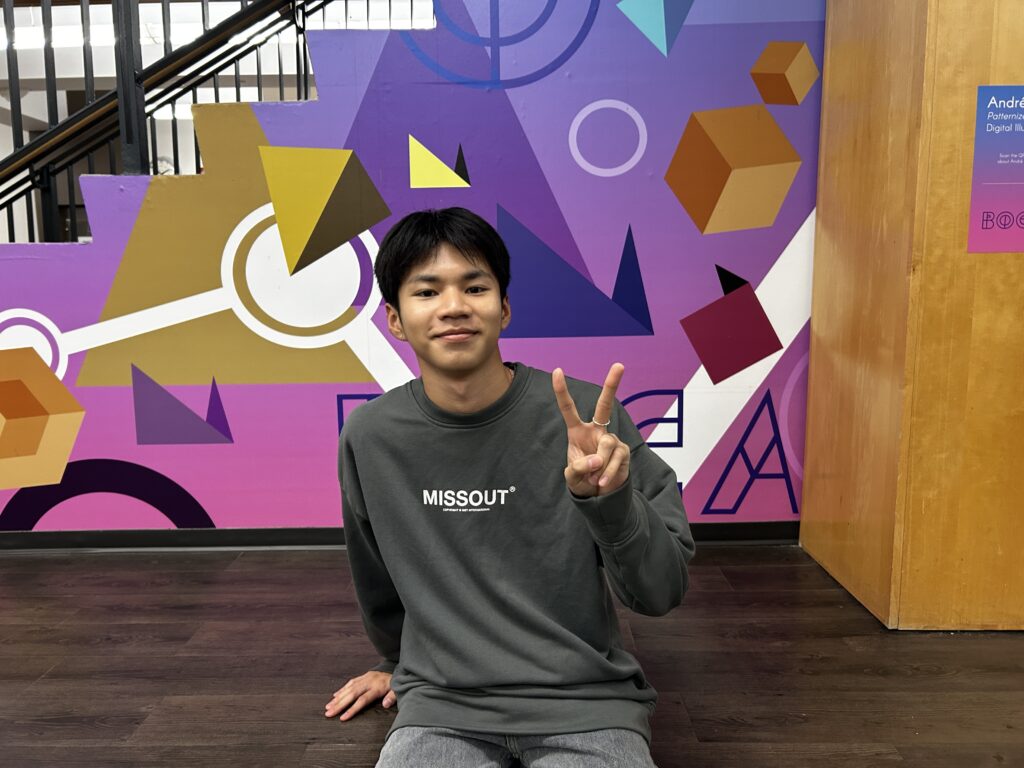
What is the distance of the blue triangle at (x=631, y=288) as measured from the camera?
2590 mm

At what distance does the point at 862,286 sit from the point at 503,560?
161cm

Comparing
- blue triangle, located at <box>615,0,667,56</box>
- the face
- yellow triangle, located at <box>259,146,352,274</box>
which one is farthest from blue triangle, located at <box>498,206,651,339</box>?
the face

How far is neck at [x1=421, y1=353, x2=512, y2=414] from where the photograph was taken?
1183 millimetres

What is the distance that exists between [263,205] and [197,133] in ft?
1.08

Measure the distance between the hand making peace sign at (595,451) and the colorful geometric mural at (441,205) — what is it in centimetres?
165

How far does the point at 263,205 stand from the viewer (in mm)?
2566

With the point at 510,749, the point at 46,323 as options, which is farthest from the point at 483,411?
the point at 46,323

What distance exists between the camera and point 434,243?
118 cm

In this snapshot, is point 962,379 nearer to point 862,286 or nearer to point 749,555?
point 862,286

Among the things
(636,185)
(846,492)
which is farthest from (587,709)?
(636,185)

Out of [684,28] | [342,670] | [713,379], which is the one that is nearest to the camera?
[342,670]

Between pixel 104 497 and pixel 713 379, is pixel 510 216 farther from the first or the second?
pixel 104 497

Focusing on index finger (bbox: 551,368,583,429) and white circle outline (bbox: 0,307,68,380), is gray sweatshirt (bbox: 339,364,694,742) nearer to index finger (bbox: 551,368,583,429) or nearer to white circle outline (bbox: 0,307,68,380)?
index finger (bbox: 551,368,583,429)

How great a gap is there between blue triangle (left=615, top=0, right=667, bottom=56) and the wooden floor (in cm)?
185
